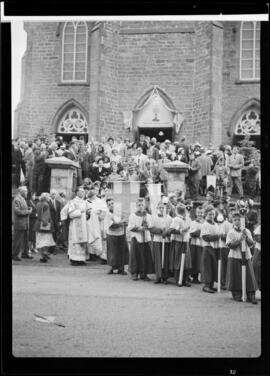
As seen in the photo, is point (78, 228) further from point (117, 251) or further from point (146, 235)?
point (146, 235)

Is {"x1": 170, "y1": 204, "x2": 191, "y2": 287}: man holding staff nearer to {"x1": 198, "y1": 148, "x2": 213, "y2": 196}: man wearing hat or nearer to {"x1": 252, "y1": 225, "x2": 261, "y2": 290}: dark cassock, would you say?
{"x1": 198, "y1": 148, "x2": 213, "y2": 196}: man wearing hat

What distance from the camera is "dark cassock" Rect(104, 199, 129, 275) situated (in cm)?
795

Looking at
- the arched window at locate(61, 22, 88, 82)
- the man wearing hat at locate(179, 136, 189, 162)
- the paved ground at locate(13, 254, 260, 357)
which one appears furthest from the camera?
the arched window at locate(61, 22, 88, 82)

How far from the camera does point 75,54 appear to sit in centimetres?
922

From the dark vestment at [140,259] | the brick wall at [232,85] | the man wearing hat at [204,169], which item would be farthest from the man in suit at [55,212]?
the brick wall at [232,85]

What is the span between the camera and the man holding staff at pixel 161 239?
795 centimetres

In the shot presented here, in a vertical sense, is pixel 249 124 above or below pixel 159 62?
below

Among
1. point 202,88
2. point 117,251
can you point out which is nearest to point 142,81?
point 202,88

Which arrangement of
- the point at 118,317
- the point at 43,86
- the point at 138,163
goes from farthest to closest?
1. the point at 43,86
2. the point at 138,163
3. the point at 118,317

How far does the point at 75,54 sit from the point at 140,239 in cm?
317

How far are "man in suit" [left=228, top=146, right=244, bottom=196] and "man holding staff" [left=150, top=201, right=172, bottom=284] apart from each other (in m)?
0.94

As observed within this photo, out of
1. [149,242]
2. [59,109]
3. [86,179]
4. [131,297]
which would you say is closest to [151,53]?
[59,109]

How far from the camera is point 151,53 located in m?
8.86

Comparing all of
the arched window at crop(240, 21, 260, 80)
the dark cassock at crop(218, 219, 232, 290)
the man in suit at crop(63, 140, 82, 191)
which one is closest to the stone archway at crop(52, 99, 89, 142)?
the man in suit at crop(63, 140, 82, 191)
